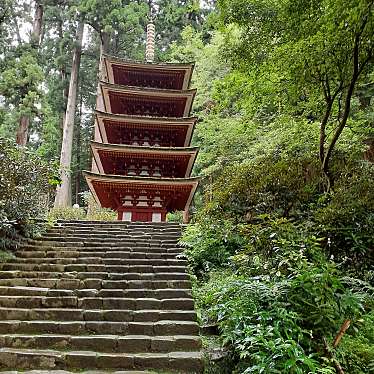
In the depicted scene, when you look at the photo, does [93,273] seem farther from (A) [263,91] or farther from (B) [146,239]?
(A) [263,91]

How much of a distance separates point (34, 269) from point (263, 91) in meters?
5.14

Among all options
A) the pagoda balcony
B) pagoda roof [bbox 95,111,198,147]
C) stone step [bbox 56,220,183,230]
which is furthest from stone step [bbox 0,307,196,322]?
pagoda roof [bbox 95,111,198,147]

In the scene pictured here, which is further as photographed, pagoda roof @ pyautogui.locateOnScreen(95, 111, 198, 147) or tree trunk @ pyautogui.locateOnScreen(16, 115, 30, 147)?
tree trunk @ pyautogui.locateOnScreen(16, 115, 30, 147)

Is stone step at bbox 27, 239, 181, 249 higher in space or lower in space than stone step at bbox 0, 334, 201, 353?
higher

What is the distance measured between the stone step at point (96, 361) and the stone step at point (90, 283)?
1712 mm

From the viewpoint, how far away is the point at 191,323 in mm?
4660

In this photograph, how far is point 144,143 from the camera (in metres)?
14.3

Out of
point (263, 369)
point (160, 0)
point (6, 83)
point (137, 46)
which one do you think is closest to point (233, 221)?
point (263, 369)

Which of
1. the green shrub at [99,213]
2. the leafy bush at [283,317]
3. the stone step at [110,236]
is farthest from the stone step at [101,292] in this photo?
the green shrub at [99,213]

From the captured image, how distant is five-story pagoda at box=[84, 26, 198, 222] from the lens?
494 inches

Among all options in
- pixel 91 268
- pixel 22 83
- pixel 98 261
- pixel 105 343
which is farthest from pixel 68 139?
pixel 105 343

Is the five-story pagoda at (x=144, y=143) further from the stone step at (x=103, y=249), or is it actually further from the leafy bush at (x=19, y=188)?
the stone step at (x=103, y=249)

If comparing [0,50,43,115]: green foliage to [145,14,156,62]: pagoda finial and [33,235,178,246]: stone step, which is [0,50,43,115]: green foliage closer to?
[145,14,156,62]: pagoda finial

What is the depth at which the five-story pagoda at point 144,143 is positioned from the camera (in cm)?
1255
